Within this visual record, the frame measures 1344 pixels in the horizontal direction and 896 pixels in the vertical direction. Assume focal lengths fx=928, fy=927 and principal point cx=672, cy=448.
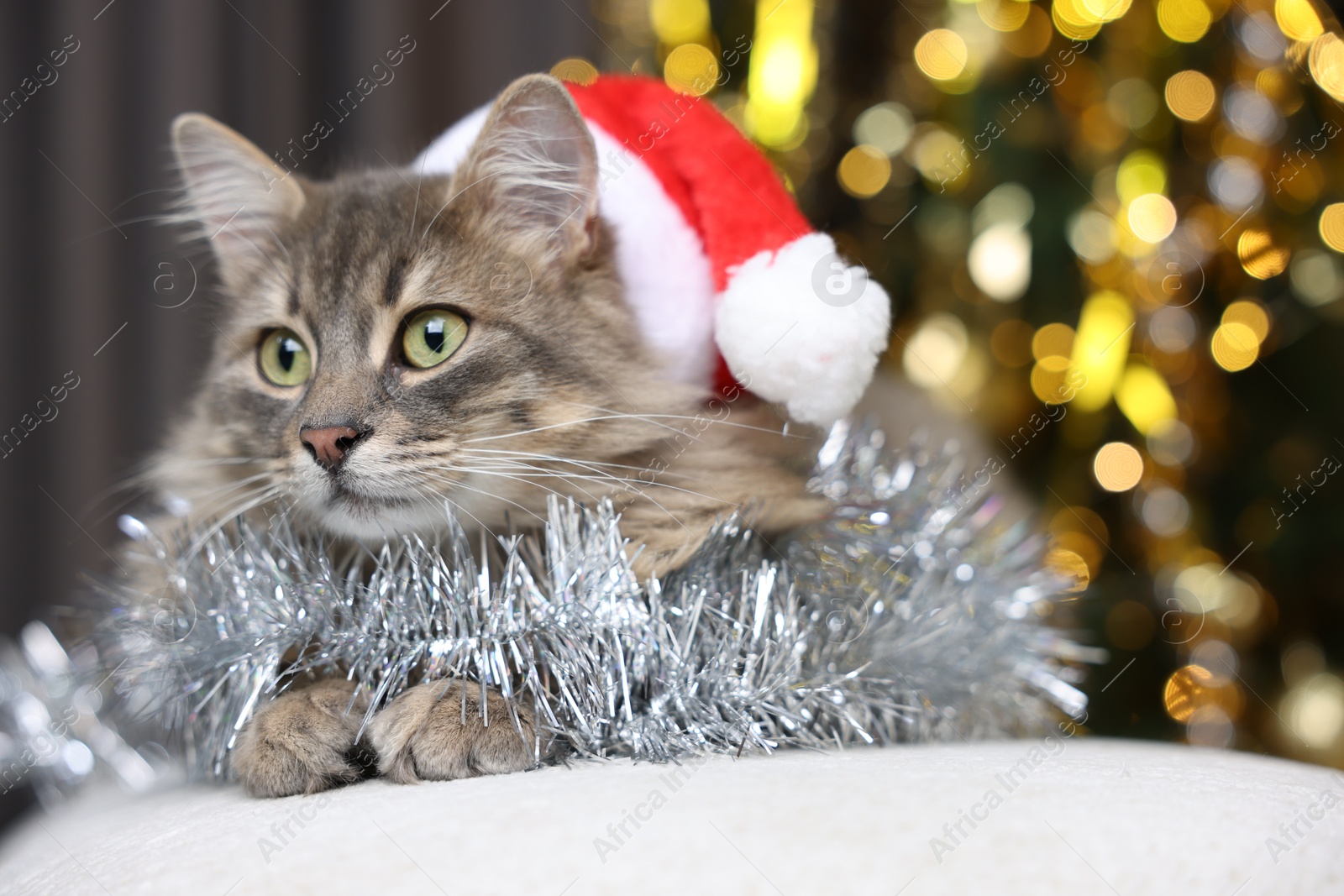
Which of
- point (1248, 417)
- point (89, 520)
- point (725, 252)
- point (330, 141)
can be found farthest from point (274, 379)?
point (1248, 417)

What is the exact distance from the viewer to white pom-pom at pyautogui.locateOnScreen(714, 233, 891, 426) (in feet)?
2.82

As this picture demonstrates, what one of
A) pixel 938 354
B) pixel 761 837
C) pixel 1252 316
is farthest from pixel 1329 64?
pixel 761 837

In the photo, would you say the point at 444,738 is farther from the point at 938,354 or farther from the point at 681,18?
the point at 681,18

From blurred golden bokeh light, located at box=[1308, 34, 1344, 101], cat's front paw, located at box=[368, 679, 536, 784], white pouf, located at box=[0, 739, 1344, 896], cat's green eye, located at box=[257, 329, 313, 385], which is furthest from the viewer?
blurred golden bokeh light, located at box=[1308, 34, 1344, 101]

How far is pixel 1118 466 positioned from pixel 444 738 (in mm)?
1374

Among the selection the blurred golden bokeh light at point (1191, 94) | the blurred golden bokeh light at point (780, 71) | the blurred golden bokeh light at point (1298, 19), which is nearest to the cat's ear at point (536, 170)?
the blurred golden bokeh light at point (780, 71)

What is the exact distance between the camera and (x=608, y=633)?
2.54 feet

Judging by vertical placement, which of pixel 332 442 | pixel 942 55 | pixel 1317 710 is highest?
pixel 942 55

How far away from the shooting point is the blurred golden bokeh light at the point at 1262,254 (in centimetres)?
153

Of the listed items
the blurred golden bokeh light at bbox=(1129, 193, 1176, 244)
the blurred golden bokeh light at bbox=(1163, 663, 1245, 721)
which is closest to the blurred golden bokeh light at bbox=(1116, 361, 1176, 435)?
the blurred golden bokeh light at bbox=(1129, 193, 1176, 244)

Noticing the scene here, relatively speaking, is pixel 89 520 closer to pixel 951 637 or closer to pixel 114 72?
pixel 114 72

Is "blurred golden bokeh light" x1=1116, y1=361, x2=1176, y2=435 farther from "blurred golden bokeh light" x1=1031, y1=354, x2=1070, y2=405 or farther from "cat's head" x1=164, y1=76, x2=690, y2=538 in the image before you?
"cat's head" x1=164, y1=76, x2=690, y2=538

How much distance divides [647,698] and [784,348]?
34 cm

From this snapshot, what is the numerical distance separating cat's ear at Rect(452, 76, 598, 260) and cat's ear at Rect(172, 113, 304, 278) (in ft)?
0.84
